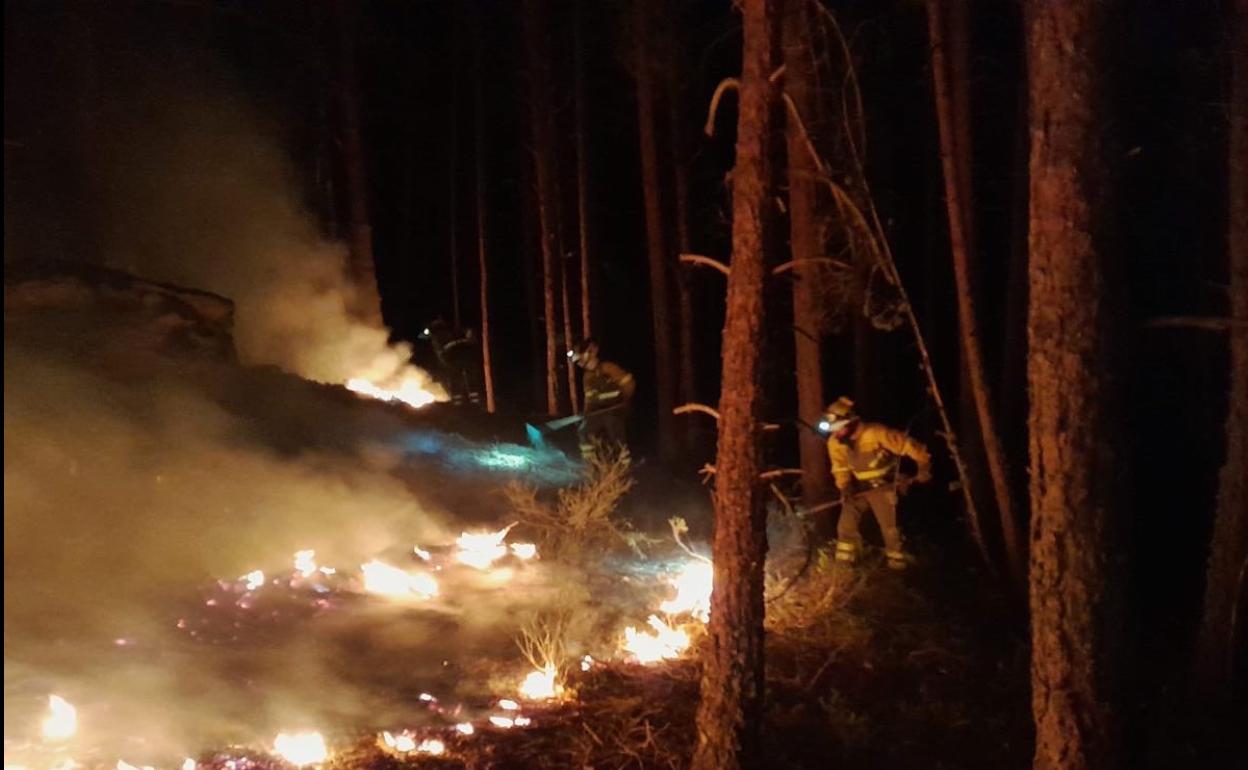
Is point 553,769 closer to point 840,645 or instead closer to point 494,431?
point 840,645

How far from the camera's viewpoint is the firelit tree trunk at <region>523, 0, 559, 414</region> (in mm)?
18750

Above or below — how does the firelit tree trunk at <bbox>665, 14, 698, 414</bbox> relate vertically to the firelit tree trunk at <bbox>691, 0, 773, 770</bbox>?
above

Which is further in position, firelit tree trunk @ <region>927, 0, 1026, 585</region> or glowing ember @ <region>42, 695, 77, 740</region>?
firelit tree trunk @ <region>927, 0, 1026, 585</region>

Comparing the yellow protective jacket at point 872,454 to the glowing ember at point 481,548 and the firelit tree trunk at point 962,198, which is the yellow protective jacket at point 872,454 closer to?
the firelit tree trunk at point 962,198

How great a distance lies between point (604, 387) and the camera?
47.5ft

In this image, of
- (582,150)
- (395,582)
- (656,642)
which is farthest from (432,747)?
(582,150)

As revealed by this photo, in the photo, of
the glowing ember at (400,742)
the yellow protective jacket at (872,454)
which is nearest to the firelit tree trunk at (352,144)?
the yellow protective jacket at (872,454)

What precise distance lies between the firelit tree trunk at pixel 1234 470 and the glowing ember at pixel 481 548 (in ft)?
20.1

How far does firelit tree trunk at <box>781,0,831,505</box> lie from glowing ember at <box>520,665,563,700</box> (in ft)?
12.1

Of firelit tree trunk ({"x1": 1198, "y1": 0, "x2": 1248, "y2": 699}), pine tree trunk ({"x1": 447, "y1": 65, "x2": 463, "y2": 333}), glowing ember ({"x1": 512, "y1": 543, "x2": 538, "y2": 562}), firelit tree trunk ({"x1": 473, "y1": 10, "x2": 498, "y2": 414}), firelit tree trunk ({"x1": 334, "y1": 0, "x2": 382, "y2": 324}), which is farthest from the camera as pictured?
pine tree trunk ({"x1": 447, "y1": 65, "x2": 463, "y2": 333})

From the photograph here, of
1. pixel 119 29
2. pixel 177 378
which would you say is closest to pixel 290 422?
pixel 177 378

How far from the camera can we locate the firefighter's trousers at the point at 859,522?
10.6 meters

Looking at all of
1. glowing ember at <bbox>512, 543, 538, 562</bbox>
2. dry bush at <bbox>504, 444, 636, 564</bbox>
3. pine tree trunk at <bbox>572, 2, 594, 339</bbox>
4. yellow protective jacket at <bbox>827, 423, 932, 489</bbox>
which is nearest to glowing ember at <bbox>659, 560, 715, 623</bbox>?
dry bush at <bbox>504, 444, 636, 564</bbox>

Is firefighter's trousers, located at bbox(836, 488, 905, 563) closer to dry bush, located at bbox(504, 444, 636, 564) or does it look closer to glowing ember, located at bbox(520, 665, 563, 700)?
dry bush, located at bbox(504, 444, 636, 564)
